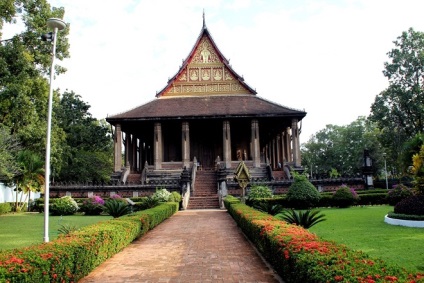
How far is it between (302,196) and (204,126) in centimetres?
1562

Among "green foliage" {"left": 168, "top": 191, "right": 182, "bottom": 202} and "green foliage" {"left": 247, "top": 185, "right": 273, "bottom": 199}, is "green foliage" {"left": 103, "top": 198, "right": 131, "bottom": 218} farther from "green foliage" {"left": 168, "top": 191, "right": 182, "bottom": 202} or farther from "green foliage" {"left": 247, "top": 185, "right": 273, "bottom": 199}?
"green foliage" {"left": 247, "top": 185, "right": 273, "bottom": 199}

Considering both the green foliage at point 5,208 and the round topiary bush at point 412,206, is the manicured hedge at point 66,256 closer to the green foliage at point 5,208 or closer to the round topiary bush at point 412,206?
the round topiary bush at point 412,206

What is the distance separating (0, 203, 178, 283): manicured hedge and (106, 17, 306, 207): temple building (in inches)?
716

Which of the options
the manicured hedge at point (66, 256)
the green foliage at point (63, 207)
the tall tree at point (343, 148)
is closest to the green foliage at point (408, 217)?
the manicured hedge at point (66, 256)

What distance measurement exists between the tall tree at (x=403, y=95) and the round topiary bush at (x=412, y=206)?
2231 cm

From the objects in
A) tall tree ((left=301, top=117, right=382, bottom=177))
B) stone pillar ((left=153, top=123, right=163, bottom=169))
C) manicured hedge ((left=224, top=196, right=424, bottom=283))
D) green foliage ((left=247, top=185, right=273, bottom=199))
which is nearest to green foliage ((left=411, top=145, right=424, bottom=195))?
manicured hedge ((left=224, top=196, right=424, bottom=283))

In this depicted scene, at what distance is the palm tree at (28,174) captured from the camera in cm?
2134

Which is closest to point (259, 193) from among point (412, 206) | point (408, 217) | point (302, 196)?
point (302, 196)

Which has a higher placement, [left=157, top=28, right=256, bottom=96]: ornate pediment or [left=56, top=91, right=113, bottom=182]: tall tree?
[left=157, top=28, right=256, bottom=96]: ornate pediment

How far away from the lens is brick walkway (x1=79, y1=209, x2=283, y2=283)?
6.32 m

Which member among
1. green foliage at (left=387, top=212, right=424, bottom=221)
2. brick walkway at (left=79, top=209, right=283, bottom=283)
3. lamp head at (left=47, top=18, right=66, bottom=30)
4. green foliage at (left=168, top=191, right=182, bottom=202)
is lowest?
brick walkway at (left=79, top=209, right=283, bottom=283)

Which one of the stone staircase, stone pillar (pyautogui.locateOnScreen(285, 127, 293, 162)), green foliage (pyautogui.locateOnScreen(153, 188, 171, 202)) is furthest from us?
stone pillar (pyautogui.locateOnScreen(285, 127, 293, 162))

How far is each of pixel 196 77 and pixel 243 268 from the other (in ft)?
89.8

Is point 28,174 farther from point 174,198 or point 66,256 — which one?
point 66,256
